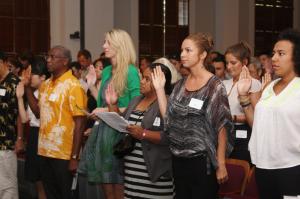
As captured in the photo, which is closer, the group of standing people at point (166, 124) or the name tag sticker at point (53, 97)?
the group of standing people at point (166, 124)

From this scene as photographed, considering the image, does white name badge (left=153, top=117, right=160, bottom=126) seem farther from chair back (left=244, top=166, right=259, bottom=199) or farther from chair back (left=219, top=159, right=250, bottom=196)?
chair back (left=244, top=166, right=259, bottom=199)

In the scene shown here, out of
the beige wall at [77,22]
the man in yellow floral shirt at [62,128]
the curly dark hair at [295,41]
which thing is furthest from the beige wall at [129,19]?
the curly dark hair at [295,41]

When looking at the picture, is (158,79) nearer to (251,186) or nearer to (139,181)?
(139,181)

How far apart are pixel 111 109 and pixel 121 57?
1.51 ft

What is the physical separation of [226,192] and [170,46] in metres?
9.53

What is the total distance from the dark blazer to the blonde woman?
346 mm

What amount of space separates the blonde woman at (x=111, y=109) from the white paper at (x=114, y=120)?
210 millimetres

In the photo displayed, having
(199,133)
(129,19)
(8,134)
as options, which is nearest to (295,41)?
(199,133)

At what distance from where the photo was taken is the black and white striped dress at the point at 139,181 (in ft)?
16.3

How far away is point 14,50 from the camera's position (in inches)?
496

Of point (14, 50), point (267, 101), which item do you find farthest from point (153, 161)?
point (14, 50)

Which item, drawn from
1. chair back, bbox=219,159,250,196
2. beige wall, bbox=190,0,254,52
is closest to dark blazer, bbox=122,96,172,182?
chair back, bbox=219,159,250,196

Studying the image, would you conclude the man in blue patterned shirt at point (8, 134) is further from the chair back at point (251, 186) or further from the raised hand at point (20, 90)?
the chair back at point (251, 186)

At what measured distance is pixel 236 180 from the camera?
5457 millimetres
